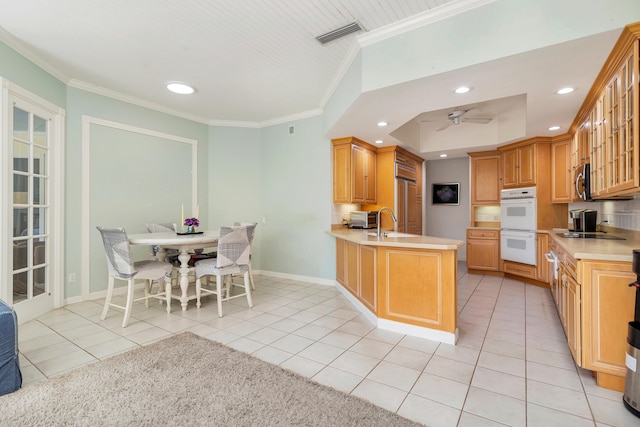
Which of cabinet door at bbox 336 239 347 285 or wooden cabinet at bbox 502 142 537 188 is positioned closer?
cabinet door at bbox 336 239 347 285

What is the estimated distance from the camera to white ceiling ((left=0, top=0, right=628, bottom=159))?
241 centimetres

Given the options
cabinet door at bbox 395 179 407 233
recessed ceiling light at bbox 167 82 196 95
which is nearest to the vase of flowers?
recessed ceiling light at bbox 167 82 196 95

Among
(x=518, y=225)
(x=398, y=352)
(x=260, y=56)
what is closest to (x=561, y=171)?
(x=518, y=225)

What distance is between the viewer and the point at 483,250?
5559 millimetres

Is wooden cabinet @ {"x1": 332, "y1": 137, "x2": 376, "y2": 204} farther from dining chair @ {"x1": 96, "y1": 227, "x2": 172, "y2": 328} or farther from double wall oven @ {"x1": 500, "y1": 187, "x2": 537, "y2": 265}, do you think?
dining chair @ {"x1": 96, "y1": 227, "x2": 172, "y2": 328}

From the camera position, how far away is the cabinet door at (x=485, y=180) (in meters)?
5.60

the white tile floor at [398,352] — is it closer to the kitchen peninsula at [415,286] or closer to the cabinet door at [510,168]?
the kitchen peninsula at [415,286]

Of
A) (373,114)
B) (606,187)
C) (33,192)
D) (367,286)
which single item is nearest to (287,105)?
(373,114)

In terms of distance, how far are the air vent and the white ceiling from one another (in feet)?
0.17

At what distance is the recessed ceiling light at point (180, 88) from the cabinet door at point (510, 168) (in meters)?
5.07

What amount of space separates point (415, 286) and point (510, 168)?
3.58 m

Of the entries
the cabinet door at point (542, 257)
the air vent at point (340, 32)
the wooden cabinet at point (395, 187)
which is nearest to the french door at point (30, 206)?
the air vent at point (340, 32)

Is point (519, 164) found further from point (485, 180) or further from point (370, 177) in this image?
point (370, 177)

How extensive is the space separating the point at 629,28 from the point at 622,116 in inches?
23.2
